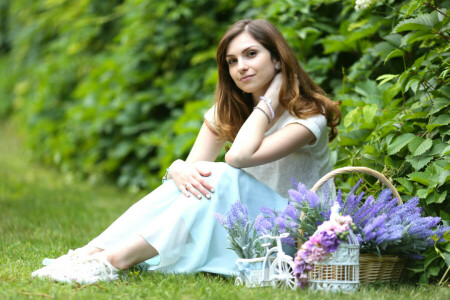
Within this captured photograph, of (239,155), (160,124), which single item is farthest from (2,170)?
(239,155)

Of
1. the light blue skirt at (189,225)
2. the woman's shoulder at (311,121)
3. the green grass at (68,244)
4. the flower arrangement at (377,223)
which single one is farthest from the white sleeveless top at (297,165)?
the green grass at (68,244)

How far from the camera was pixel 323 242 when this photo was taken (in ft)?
6.63

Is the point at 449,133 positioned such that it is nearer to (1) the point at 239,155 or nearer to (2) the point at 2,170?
(1) the point at 239,155

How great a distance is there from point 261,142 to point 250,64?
38cm

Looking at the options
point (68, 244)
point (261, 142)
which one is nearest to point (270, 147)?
point (261, 142)

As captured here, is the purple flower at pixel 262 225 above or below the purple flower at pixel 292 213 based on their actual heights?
below

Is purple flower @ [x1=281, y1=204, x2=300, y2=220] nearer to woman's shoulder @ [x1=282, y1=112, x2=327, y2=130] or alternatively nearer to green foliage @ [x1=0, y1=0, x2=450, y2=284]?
woman's shoulder @ [x1=282, y1=112, x2=327, y2=130]

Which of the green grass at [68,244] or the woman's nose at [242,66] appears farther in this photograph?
the woman's nose at [242,66]

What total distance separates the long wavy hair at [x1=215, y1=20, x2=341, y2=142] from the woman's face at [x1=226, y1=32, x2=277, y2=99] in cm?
3

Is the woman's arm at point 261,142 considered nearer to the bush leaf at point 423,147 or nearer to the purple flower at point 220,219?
the purple flower at point 220,219

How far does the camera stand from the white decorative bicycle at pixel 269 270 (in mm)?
2131

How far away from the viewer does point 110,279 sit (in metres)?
2.33

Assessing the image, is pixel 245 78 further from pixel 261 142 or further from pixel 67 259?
pixel 67 259

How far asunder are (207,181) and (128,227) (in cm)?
39
